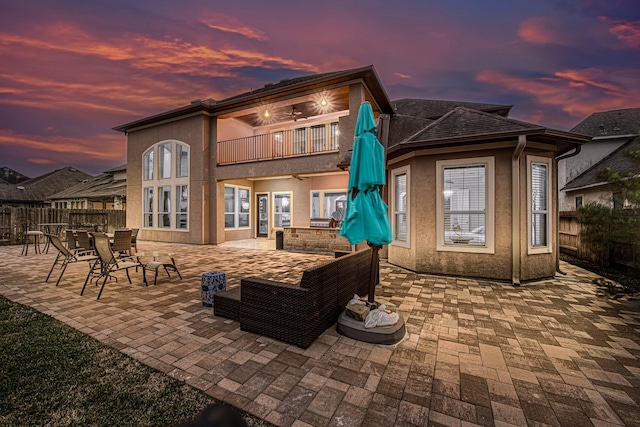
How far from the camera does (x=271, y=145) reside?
435 inches

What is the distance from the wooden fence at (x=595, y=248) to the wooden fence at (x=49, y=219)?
791 inches

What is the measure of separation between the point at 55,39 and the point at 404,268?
1281cm

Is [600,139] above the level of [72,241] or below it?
above

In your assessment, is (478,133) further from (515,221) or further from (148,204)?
(148,204)

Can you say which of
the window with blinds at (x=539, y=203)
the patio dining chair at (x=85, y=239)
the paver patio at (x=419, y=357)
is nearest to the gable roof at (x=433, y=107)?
the window with blinds at (x=539, y=203)

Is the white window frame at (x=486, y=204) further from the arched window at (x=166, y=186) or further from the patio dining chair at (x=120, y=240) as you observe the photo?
the arched window at (x=166, y=186)

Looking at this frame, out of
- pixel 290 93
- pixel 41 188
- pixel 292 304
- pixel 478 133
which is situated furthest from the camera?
pixel 41 188

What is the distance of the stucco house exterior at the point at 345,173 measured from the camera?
5426 millimetres

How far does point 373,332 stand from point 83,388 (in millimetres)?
2685

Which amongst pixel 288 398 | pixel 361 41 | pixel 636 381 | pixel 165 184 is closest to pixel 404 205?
pixel 636 381

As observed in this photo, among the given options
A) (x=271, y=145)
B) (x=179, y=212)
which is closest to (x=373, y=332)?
(x=271, y=145)

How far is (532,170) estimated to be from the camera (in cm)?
557

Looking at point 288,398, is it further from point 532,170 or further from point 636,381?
point 532,170

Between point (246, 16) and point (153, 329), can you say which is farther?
point (246, 16)
